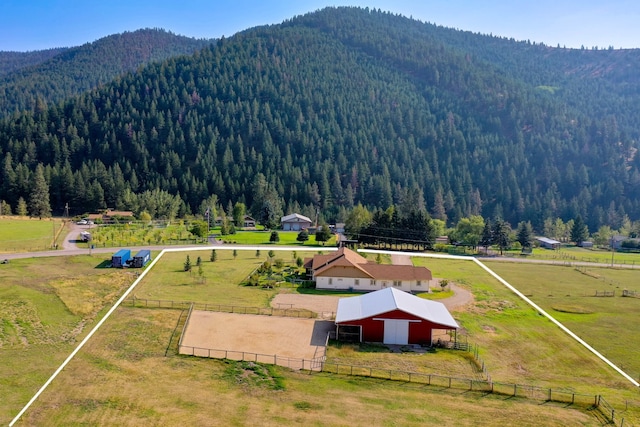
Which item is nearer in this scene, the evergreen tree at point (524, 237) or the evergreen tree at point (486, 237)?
the evergreen tree at point (486, 237)

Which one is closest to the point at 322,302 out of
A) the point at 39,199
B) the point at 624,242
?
the point at 624,242

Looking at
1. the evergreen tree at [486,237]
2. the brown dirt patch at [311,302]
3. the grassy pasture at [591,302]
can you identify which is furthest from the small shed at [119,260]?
the evergreen tree at [486,237]

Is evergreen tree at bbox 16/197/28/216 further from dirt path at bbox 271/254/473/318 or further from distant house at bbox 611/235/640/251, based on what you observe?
distant house at bbox 611/235/640/251

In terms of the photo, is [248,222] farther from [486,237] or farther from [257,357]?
[257,357]

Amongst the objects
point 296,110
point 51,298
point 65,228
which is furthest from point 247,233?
point 296,110

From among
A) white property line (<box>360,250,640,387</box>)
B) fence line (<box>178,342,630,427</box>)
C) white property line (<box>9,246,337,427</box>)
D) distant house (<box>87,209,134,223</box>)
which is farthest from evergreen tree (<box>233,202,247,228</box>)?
fence line (<box>178,342,630,427</box>)

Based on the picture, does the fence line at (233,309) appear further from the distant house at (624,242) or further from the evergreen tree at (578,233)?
the evergreen tree at (578,233)

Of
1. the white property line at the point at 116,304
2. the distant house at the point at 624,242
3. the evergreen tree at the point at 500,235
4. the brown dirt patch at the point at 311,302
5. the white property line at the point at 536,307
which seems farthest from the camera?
the distant house at the point at 624,242
